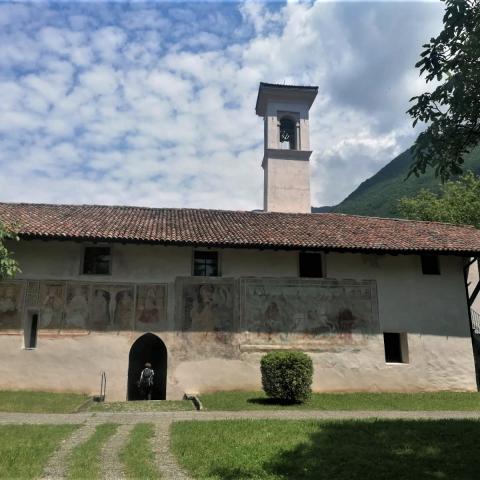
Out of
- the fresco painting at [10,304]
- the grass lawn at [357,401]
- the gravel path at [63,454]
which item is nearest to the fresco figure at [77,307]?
the fresco painting at [10,304]

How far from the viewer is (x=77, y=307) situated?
15969 millimetres

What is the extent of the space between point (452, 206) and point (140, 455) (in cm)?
3103

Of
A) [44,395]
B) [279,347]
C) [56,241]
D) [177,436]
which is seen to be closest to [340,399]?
[279,347]

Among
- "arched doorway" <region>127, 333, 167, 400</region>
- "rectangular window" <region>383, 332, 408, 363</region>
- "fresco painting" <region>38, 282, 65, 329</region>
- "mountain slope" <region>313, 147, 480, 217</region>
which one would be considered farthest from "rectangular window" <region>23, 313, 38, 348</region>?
"mountain slope" <region>313, 147, 480, 217</region>

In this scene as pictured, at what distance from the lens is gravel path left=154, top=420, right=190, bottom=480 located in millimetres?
6496

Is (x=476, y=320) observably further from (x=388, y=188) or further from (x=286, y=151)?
(x=388, y=188)

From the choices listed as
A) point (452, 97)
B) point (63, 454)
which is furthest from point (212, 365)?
point (452, 97)

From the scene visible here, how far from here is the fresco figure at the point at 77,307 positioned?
52.0 feet

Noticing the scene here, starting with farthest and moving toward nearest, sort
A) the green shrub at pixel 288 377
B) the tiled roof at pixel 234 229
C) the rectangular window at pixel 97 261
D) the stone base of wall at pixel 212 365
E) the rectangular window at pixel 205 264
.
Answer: the rectangular window at pixel 205 264
the rectangular window at pixel 97 261
the tiled roof at pixel 234 229
the stone base of wall at pixel 212 365
the green shrub at pixel 288 377

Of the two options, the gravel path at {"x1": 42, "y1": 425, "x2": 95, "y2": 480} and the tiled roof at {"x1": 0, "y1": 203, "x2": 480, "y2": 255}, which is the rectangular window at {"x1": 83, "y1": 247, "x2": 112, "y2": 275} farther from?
the gravel path at {"x1": 42, "y1": 425, "x2": 95, "y2": 480}

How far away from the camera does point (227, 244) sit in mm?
16203

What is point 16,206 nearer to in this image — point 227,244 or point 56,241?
point 56,241

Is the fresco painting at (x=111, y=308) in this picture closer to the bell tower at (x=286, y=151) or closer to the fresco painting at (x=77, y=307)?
the fresco painting at (x=77, y=307)

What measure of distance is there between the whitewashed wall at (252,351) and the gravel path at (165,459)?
6.76 m
